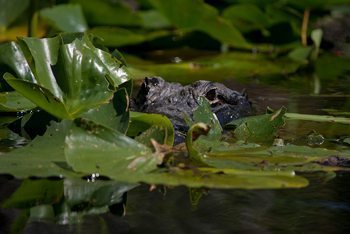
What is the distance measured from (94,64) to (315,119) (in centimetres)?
60

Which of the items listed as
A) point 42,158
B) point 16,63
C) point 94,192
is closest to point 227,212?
point 94,192

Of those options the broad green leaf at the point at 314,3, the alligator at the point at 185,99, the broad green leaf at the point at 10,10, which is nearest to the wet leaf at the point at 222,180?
the alligator at the point at 185,99

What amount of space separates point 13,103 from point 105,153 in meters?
0.56

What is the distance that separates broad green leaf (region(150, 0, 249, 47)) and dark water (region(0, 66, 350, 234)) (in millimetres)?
1767

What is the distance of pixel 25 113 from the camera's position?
1.99m

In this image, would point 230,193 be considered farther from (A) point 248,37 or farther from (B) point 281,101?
(A) point 248,37

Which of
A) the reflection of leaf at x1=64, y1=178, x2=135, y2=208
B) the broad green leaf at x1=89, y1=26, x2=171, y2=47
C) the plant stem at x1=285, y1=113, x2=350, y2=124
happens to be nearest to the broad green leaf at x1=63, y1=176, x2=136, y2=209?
the reflection of leaf at x1=64, y1=178, x2=135, y2=208

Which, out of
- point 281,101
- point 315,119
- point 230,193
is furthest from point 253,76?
point 230,193

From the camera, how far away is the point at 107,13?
3.71 metres

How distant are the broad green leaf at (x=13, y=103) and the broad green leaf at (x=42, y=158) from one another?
0.28 meters

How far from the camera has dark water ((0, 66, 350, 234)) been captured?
125 centimetres

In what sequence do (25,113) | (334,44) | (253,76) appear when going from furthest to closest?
(334,44), (253,76), (25,113)

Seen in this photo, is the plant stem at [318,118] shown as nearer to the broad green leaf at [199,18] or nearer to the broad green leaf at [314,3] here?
the broad green leaf at [199,18]

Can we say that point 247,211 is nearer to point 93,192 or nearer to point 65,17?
point 93,192
